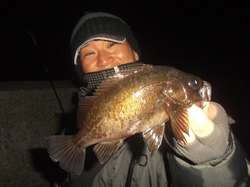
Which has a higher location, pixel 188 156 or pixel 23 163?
pixel 188 156

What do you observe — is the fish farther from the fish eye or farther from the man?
→ the man

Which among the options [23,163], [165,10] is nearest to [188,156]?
[23,163]

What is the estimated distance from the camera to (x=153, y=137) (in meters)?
1.36

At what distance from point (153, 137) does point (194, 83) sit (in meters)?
0.54

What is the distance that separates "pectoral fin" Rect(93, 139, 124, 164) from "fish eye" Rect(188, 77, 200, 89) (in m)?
0.72

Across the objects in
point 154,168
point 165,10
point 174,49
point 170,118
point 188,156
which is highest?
point 170,118

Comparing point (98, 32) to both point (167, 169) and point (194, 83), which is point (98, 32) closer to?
point (194, 83)

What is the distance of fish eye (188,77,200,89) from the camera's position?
136 cm

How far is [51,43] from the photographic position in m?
27.4

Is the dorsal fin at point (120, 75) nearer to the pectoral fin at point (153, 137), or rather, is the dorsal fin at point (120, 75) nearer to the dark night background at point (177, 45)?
the pectoral fin at point (153, 137)

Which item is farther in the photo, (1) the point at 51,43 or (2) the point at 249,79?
(1) the point at 51,43

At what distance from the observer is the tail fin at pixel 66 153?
1.45 metres

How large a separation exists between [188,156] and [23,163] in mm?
2827

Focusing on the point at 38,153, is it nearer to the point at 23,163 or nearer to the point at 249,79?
the point at 23,163
